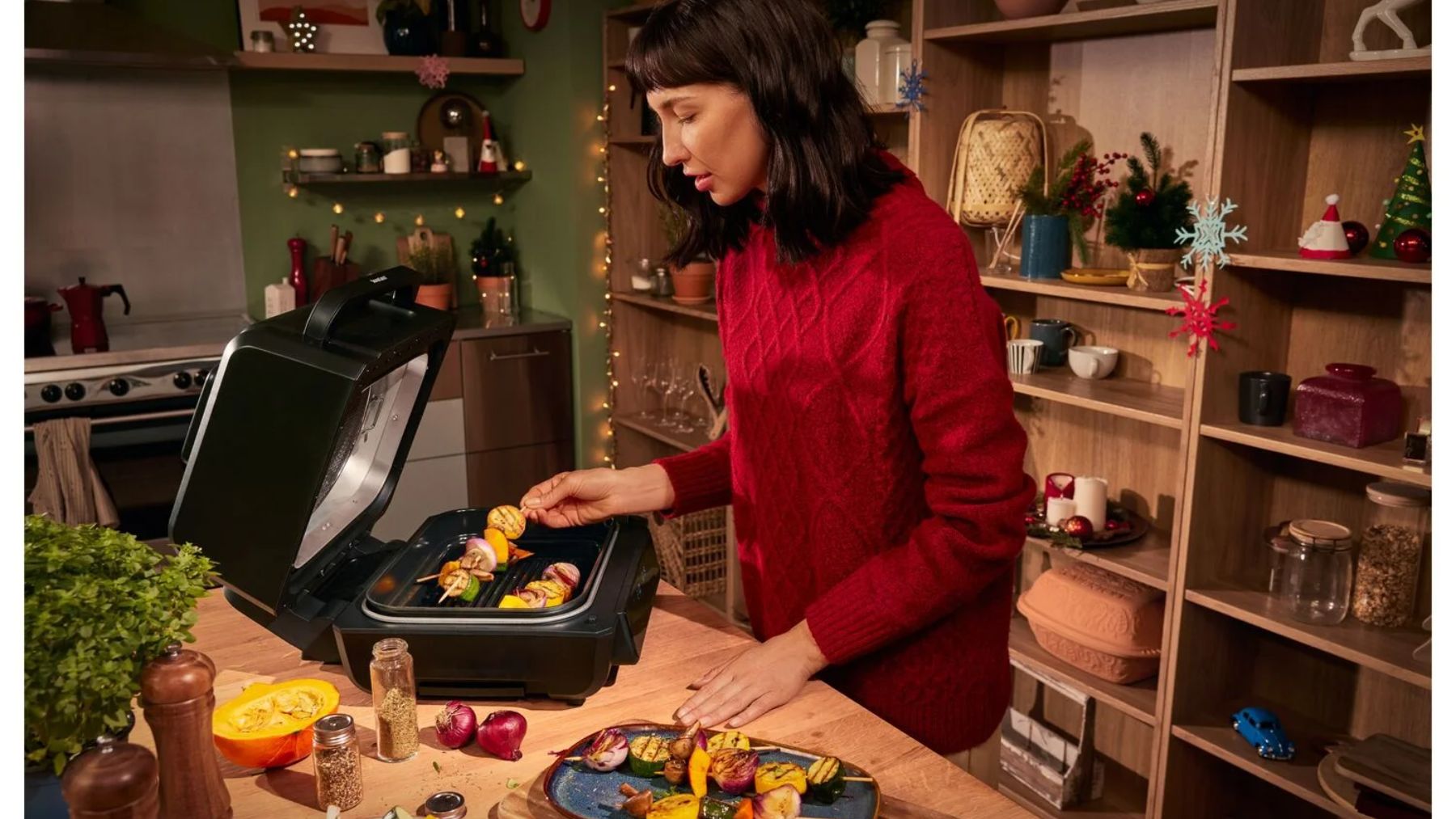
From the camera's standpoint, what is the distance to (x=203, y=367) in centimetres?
371

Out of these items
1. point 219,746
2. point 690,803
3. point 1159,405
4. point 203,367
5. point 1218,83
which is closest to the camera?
point 690,803

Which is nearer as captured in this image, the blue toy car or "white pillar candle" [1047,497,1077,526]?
the blue toy car

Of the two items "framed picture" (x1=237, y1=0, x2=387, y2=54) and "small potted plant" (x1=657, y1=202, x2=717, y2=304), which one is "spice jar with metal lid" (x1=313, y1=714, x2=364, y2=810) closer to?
"small potted plant" (x1=657, y1=202, x2=717, y2=304)

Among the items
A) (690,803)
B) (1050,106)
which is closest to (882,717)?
(690,803)

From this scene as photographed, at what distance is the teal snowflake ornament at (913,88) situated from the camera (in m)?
2.65

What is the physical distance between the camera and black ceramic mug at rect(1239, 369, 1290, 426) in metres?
2.16

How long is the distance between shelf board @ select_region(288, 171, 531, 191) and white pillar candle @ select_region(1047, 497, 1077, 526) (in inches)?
108

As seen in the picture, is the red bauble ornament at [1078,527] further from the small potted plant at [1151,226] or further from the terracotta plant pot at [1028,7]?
the terracotta plant pot at [1028,7]

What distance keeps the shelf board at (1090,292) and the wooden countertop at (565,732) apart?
122 cm

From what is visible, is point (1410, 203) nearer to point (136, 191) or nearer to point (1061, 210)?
point (1061, 210)

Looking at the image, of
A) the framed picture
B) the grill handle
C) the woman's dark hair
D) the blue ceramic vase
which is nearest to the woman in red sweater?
the woman's dark hair

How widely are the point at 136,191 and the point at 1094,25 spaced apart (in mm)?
3484

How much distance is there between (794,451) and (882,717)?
38 centimetres
